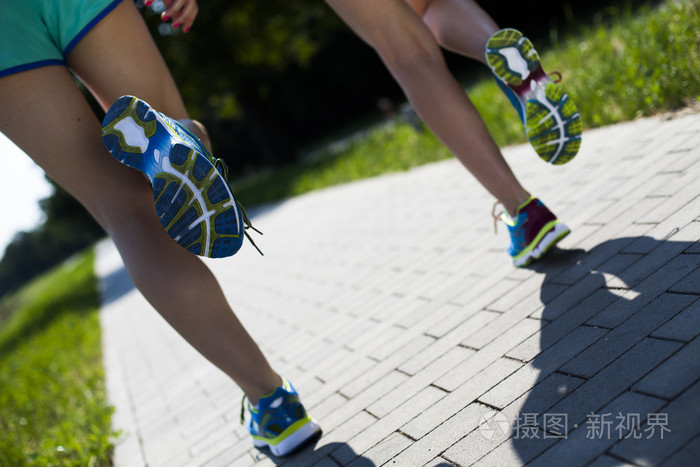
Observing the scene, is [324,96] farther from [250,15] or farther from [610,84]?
[610,84]

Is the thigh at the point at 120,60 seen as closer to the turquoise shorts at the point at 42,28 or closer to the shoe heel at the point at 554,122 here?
the turquoise shorts at the point at 42,28

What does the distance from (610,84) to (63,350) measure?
19.6 ft

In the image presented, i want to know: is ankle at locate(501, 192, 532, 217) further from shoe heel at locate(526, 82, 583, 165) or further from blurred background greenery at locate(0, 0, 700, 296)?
blurred background greenery at locate(0, 0, 700, 296)

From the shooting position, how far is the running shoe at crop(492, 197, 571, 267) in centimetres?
240

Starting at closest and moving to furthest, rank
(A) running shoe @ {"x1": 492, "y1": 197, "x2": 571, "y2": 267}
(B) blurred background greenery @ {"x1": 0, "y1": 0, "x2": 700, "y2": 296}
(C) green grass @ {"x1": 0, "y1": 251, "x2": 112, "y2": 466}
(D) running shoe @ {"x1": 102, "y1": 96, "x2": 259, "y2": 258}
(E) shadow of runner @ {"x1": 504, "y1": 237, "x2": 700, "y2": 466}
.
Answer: (E) shadow of runner @ {"x1": 504, "y1": 237, "x2": 700, "y2": 466} → (D) running shoe @ {"x1": 102, "y1": 96, "x2": 259, "y2": 258} → (A) running shoe @ {"x1": 492, "y1": 197, "x2": 571, "y2": 267} → (C) green grass @ {"x1": 0, "y1": 251, "x2": 112, "y2": 466} → (B) blurred background greenery @ {"x1": 0, "y1": 0, "x2": 700, "y2": 296}

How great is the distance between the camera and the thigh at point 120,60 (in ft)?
6.31

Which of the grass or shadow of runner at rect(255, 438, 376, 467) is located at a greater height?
shadow of runner at rect(255, 438, 376, 467)

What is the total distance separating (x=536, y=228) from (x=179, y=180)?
139 cm

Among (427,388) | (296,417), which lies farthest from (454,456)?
(296,417)

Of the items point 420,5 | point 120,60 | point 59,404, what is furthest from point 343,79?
point 120,60

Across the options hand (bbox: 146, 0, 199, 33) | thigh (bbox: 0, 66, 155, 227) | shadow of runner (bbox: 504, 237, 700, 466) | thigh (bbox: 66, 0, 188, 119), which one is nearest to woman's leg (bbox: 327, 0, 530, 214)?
shadow of runner (bbox: 504, 237, 700, 466)

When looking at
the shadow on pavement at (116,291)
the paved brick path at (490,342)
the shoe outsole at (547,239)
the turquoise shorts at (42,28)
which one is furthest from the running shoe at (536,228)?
the shadow on pavement at (116,291)

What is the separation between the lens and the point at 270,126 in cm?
1989

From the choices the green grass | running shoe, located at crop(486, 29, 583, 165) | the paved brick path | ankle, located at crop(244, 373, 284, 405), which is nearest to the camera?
the paved brick path
